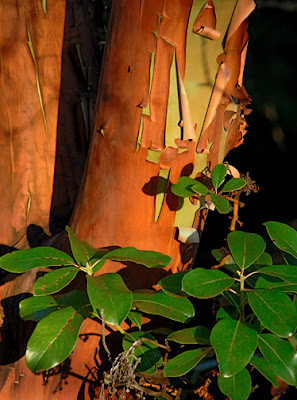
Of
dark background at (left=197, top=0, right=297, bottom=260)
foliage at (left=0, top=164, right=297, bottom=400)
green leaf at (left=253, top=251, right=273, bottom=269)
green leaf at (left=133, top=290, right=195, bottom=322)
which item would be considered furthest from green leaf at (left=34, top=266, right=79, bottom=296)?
dark background at (left=197, top=0, right=297, bottom=260)

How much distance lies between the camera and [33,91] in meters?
1.12

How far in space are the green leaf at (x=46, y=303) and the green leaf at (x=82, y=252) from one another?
0.06 metres

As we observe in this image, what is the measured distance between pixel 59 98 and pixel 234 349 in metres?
0.73

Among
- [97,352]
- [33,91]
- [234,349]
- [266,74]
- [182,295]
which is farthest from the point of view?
[266,74]

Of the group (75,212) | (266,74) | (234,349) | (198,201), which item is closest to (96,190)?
(75,212)

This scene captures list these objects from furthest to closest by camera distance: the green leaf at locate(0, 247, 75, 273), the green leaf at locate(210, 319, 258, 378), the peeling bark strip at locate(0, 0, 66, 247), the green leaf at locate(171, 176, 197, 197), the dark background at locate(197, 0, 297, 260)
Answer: the dark background at locate(197, 0, 297, 260) < the peeling bark strip at locate(0, 0, 66, 247) < the green leaf at locate(171, 176, 197, 197) < the green leaf at locate(0, 247, 75, 273) < the green leaf at locate(210, 319, 258, 378)

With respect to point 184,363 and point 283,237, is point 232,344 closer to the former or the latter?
point 184,363

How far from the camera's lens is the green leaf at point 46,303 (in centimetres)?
78

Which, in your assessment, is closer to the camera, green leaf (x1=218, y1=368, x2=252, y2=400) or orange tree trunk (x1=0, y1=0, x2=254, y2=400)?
green leaf (x1=218, y1=368, x2=252, y2=400)

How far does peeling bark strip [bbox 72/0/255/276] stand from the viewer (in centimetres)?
86

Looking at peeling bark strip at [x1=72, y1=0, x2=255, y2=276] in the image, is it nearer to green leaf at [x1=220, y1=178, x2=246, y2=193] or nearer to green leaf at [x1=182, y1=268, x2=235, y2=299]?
green leaf at [x1=220, y1=178, x2=246, y2=193]

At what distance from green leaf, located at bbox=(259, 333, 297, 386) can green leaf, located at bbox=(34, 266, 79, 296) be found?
1.02 feet

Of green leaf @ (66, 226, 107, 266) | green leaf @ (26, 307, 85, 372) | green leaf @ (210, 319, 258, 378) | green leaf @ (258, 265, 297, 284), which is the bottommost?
green leaf @ (26, 307, 85, 372)

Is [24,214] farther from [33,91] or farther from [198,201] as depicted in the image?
[198,201]
